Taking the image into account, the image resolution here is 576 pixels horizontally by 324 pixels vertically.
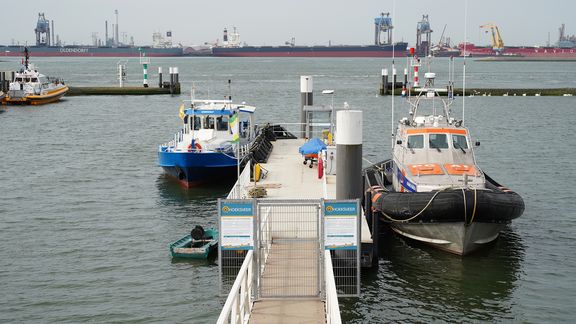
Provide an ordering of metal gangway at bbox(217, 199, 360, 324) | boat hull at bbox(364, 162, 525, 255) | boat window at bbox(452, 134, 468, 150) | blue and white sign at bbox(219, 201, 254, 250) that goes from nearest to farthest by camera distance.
Answer: metal gangway at bbox(217, 199, 360, 324) < blue and white sign at bbox(219, 201, 254, 250) < boat hull at bbox(364, 162, 525, 255) < boat window at bbox(452, 134, 468, 150)

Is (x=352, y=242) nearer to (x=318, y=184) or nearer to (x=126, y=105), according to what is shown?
(x=318, y=184)

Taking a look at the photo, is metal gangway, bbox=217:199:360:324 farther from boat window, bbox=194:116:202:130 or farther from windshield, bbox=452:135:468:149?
boat window, bbox=194:116:202:130

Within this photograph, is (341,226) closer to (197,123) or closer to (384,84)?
(197,123)

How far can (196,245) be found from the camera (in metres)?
22.2

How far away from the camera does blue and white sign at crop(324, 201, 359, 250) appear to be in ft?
50.8

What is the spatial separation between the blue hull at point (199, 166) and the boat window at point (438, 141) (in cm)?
1021

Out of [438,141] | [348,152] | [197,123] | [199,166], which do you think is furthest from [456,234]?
[197,123]

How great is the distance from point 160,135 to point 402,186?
3215 centimetres

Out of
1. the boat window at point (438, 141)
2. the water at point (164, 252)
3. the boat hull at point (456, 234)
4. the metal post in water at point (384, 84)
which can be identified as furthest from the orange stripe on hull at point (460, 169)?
the metal post in water at point (384, 84)

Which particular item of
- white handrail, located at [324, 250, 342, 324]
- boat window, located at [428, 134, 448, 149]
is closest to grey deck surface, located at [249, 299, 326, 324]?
white handrail, located at [324, 250, 342, 324]

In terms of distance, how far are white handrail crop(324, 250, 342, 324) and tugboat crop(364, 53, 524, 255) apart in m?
6.33

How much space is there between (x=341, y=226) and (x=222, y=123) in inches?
728

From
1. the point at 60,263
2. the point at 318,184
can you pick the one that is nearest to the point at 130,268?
the point at 60,263

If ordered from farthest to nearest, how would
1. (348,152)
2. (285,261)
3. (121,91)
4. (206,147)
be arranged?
(121,91), (206,147), (348,152), (285,261)
